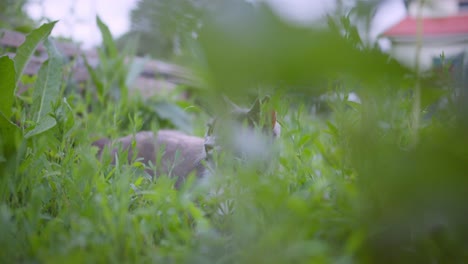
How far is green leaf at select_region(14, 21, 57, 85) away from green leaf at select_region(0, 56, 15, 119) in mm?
125

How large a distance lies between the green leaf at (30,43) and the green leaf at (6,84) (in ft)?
0.41

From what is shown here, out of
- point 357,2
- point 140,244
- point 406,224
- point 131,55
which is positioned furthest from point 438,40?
point 131,55

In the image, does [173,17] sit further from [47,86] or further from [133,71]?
[133,71]

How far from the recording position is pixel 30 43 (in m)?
1.23

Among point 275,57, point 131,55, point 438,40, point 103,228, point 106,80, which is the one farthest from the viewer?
point 131,55

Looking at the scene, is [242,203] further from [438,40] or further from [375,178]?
[438,40]

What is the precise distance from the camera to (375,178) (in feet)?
1.80

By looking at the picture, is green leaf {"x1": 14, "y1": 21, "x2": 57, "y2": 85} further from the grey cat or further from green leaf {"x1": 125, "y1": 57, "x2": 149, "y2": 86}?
green leaf {"x1": 125, "y1": 57, "x2": 149, "y2": 86}

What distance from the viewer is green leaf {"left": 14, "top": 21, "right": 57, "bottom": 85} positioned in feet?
3.95

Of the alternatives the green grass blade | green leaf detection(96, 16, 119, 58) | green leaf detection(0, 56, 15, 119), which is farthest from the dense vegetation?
green leaf detection(96, 16, 119, 58)

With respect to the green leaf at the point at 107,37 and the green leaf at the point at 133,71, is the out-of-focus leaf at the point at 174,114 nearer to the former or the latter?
the green leaf at the point at 133,71

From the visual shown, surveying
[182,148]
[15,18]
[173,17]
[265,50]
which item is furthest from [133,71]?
[265,50]

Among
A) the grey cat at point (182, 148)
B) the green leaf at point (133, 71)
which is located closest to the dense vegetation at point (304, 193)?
the grey cat at point (182, 148)

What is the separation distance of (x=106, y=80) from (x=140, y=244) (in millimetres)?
1945
